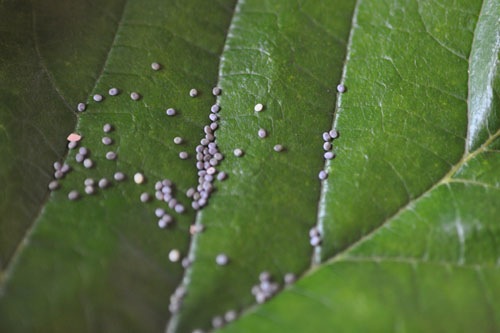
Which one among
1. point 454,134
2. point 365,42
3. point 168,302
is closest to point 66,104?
point 168,302

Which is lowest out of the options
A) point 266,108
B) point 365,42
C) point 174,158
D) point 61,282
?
point 61,282

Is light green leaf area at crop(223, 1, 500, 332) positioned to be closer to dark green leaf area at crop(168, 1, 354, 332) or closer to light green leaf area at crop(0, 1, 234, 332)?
dark green leaf area at crop(168, 1, 354, 332)

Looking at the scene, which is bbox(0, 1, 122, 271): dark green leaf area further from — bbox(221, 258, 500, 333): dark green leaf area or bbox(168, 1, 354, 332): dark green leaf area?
bbox(221, 258, 500, 333): dark green leaf area

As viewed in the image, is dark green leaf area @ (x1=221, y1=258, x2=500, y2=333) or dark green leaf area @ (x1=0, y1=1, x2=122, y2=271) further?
dark green leaf area @ (x1=0, y1=1, x2=122, y2=271)

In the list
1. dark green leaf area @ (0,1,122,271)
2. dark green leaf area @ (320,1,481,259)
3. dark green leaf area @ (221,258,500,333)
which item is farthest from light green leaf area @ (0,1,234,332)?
dark green leaf area @ (320,1,481,259)

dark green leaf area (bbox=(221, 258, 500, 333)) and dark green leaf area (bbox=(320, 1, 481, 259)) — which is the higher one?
dark green leaf area (bbox=(320, 1, 481, 259))

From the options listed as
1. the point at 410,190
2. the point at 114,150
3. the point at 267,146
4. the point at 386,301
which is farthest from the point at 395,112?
the point at 114,150

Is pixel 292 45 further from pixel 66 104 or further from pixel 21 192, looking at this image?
pixel 21 192

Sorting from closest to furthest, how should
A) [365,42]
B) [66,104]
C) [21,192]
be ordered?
[21,192], [66,104], [365,42]
